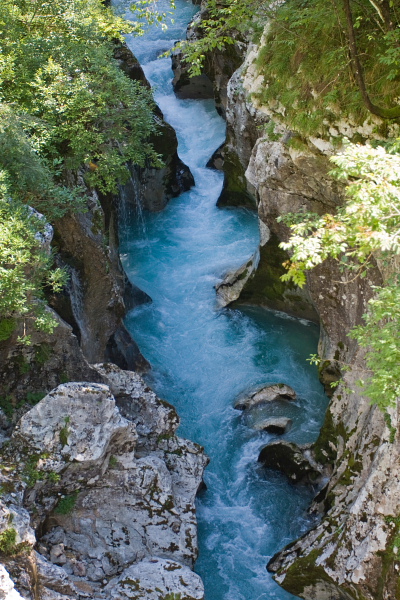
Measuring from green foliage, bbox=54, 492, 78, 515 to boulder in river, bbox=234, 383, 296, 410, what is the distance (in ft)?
19.9

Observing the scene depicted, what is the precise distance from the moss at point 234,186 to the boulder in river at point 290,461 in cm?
1190

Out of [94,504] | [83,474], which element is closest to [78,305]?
[83,474]

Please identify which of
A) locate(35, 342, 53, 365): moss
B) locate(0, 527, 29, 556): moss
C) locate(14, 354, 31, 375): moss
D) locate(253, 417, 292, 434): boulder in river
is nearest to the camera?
locate(0, 527, 29, 556): moss

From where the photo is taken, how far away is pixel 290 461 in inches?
548

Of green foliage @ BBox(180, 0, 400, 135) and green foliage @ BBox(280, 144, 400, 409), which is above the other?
green foliage @ BBox(180, 0, 400, 135)

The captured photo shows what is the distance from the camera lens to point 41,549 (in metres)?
10.4

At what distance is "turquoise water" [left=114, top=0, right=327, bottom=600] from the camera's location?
12.9 metres

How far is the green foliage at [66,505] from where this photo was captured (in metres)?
11.1

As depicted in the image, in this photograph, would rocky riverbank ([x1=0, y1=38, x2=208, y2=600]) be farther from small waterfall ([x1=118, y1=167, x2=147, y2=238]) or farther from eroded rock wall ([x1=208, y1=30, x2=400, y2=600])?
small waterfall ([x1=118, y1=167, x2=147, y2=238])

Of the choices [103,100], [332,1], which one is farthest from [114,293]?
[332,1]

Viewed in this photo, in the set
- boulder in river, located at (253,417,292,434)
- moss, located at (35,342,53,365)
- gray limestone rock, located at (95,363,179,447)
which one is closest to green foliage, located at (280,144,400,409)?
moss, located at (35,342,53,365)

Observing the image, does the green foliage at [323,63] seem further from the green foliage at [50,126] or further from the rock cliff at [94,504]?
the rock cliff at [94,504]

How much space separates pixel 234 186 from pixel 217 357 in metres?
8.44

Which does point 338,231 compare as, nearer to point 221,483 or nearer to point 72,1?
point 221,483
